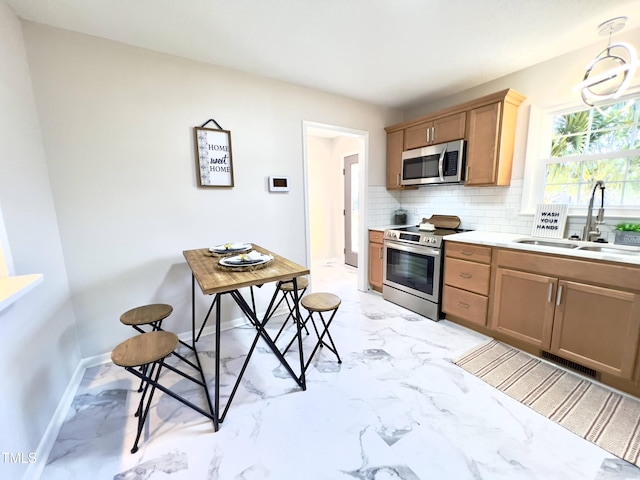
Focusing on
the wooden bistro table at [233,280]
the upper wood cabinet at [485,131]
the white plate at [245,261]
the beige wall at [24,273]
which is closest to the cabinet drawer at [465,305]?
the upper wood cabinet at [485,131]

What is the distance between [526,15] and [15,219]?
3426 millimetres

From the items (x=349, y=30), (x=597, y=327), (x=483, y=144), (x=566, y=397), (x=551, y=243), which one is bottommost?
(x=566, y=397)

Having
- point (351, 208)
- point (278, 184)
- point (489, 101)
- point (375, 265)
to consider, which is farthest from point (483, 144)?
point (351, 208)

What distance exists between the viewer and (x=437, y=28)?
1.92 m

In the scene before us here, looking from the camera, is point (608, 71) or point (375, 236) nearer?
point (608, 71)

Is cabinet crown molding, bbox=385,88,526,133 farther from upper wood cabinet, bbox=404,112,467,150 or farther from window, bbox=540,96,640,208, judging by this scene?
window, bbox=540,96,640,208

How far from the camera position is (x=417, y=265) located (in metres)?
2.94

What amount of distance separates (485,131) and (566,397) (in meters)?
2.29

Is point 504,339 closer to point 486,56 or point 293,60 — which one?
point 486,56

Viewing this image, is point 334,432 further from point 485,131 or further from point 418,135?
point 418,135

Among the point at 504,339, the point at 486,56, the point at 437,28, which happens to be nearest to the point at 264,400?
the point at 504,339

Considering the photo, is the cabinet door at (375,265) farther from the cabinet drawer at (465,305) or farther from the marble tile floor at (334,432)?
the marble tile floor at (334,432)

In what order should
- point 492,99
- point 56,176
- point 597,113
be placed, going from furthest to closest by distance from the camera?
1. point 492,99
2. point 597,113
3. point 56,176

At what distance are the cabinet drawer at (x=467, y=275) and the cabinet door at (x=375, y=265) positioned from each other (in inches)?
37.5
